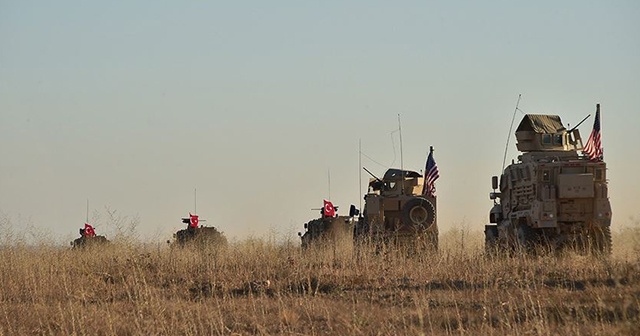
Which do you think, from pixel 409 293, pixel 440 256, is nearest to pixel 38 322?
pixel 409 293

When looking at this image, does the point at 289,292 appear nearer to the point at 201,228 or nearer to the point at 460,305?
the point at 460,305

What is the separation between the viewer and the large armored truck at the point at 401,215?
28.1 meters

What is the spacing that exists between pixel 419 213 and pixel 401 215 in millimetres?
589

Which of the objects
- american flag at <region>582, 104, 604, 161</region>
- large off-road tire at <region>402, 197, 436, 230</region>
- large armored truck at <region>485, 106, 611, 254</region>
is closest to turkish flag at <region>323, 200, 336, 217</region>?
large off-road tire at <region>402, 197, 436, 230</region>

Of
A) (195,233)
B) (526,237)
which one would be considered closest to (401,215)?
(526,237)

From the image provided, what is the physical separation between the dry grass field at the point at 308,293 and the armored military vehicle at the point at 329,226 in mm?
5907

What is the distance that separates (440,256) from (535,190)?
360cm

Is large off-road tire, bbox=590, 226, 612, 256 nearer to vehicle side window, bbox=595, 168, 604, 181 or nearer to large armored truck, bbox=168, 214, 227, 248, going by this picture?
vehicle side window, bbox=595, 168, 604, 181

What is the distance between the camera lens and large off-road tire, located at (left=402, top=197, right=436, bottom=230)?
1117 inches

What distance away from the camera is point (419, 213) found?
93.6 ft

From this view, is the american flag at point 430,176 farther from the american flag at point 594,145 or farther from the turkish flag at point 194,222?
the turkish flag at point 194,222

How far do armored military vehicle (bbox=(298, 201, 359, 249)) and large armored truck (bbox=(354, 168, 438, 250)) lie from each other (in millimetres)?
1882

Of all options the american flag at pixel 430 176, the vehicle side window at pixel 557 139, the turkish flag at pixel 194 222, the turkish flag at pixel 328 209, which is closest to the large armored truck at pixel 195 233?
A: the turkish flag at pixel 194 222

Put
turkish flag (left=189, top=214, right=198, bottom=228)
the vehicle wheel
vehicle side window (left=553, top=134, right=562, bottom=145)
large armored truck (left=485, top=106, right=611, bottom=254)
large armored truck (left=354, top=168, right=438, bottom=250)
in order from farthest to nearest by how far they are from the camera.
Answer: turkish flag (left=189, top=214, right=198, bottom=228), vehicle side window (left=553, top=134, right=562, bottom=145), large armored truck (left=354, top=168, right=438, bottom=250), the vehicle wheel, large armored truck (left=485, top=106, right=611, bottom=254)
